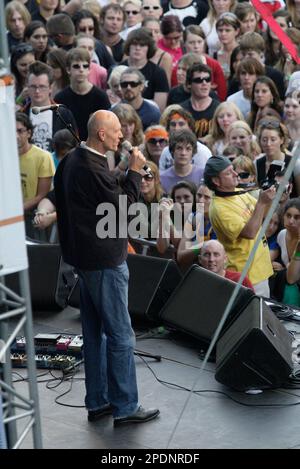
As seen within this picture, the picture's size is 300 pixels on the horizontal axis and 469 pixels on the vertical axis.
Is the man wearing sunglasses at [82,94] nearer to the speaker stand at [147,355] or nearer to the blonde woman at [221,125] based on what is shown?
the blonde woman at [221,125]

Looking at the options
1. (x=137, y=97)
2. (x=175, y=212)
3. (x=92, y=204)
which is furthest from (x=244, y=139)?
(x=92, y=204)

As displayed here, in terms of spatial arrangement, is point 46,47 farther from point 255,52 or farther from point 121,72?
point 255,52

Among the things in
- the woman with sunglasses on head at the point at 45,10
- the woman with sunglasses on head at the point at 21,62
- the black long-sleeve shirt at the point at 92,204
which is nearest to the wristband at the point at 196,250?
the black long-sleeve shirt at the point at 92,204

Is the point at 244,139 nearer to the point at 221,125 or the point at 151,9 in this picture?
the point at 221,125

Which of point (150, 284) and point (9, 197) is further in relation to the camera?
point (150, 284)

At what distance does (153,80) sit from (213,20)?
190 centimetres

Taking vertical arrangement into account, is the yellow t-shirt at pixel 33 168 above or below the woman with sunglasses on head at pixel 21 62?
below

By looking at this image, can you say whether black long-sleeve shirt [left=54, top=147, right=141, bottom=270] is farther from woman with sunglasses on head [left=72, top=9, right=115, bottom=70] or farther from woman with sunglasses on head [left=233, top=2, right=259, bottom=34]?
woman with sunglasses on head [left=233, top=2, right=259, bottom=34]

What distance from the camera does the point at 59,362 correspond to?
768 cm

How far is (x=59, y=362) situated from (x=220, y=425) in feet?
4.74

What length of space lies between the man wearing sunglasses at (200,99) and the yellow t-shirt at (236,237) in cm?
266

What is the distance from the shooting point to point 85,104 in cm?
1139

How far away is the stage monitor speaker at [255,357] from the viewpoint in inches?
276
